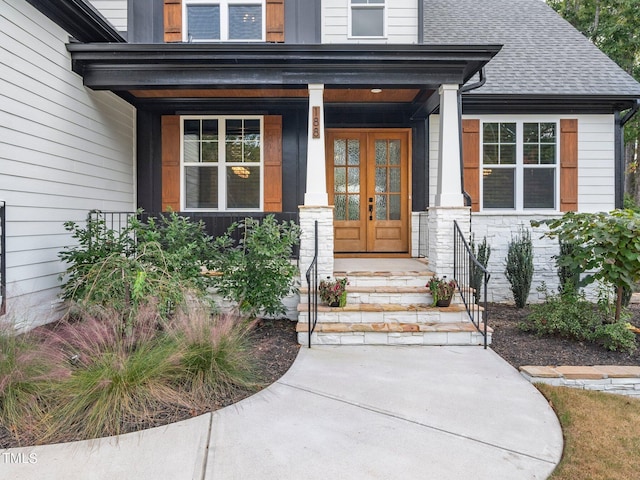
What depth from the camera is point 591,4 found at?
43.6ft

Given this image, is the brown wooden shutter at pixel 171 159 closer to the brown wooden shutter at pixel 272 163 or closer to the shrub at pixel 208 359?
the brown wooden shutter at pixel 272 163

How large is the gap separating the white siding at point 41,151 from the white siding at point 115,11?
4.70ft

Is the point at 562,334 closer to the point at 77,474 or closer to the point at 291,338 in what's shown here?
the point at 291,338

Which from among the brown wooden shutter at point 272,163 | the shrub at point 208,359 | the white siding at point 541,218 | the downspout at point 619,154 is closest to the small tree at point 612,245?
the white siding at point 541,218

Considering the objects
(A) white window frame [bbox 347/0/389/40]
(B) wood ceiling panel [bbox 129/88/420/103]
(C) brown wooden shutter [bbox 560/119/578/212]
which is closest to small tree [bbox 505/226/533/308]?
(C) brown wooden shutter [bbox 560/119/578/212]

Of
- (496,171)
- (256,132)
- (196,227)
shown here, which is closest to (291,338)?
(196,227)

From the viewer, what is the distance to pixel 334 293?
16.1 ft

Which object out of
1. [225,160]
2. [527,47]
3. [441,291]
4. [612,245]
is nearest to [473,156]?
[527,47]

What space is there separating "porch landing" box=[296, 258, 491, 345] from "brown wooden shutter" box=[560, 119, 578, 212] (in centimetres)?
338

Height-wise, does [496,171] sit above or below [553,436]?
above

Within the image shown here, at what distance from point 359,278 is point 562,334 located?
8.28ft

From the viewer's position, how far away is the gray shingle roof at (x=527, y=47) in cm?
693

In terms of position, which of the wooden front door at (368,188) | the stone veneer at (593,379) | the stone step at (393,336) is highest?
the wooden front door at (368,188)

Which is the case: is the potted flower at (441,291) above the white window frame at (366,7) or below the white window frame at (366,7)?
below
